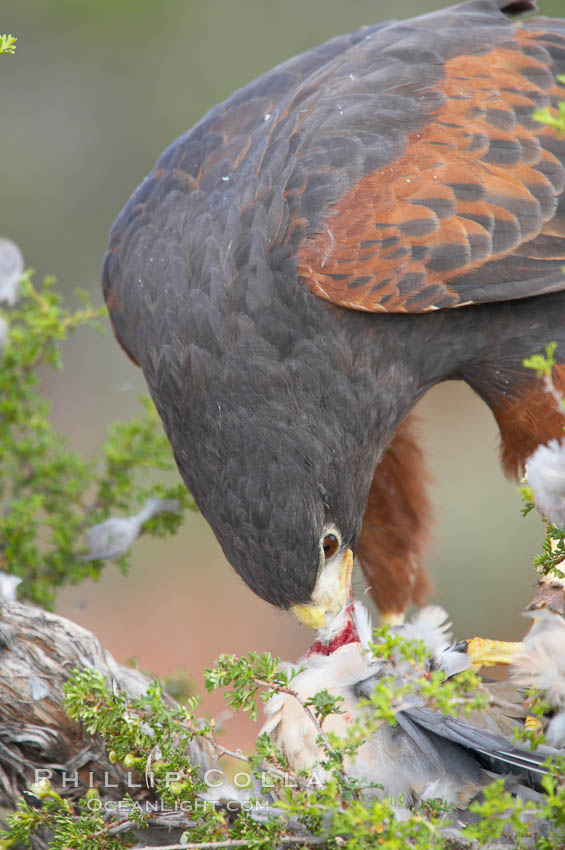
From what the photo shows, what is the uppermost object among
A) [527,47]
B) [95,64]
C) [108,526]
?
[95,64]

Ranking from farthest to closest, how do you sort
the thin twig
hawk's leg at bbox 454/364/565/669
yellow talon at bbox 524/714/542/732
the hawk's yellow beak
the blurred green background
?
the blurred green background, hawk's leg at bbox 454/364/565/669, the hawk's yellow beak, yellow talon at bbox 524/714/542/732, the thin twig

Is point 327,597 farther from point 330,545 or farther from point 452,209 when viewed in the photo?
point 452,209

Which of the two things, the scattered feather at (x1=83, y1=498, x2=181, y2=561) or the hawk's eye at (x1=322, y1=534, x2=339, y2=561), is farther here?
the scattered feather at (x1=83, y1=498, x2=181, y2=561)

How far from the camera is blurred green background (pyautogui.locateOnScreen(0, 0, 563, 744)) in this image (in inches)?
309

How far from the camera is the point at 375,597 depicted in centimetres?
425

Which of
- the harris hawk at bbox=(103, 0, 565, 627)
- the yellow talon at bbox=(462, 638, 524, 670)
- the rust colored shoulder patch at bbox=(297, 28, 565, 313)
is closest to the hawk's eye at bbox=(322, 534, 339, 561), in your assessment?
the harris hawk at bbox=(103, 0, 565, 627)

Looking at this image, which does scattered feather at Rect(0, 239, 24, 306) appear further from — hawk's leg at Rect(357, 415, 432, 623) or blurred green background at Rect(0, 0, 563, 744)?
blurred green background at Rect(0, 0, 563, 744)

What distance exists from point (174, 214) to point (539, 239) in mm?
1142

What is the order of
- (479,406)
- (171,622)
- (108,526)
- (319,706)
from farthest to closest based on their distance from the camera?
(479,406) < (171,622) < (108,526) < (319,706)

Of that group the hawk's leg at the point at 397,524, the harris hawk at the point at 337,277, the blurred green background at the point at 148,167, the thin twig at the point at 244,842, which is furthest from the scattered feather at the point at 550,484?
the blurred green background at the point at 148,167

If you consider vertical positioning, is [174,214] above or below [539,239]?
above

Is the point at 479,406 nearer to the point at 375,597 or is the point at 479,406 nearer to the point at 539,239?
the point at 375,597

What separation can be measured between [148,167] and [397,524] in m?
5.55

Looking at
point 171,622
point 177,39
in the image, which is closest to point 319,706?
point 171,622
